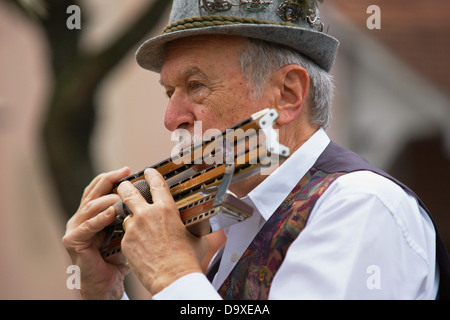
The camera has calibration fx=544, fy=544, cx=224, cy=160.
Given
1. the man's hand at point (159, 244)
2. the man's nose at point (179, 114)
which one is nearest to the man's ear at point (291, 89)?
the man's nose at point (179, 114)

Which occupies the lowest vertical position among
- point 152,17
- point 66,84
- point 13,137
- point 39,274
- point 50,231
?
point 39,274

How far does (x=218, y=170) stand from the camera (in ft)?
6.11

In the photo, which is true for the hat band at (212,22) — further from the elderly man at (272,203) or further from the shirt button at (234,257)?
the shirt button at (234,257)

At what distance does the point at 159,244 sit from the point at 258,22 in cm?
95

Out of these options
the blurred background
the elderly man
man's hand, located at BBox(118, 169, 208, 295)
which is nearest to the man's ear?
the elderly man

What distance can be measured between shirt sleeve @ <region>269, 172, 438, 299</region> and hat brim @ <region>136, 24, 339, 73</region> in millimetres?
678

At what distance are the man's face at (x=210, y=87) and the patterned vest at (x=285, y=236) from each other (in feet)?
1.21

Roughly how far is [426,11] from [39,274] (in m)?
5.71

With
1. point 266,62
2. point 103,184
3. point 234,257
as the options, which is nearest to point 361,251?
point 234,257

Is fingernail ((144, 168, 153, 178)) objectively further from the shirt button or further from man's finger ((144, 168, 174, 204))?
the shirt button

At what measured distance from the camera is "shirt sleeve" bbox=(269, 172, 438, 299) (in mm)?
1618

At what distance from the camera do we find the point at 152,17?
4.33 meters
